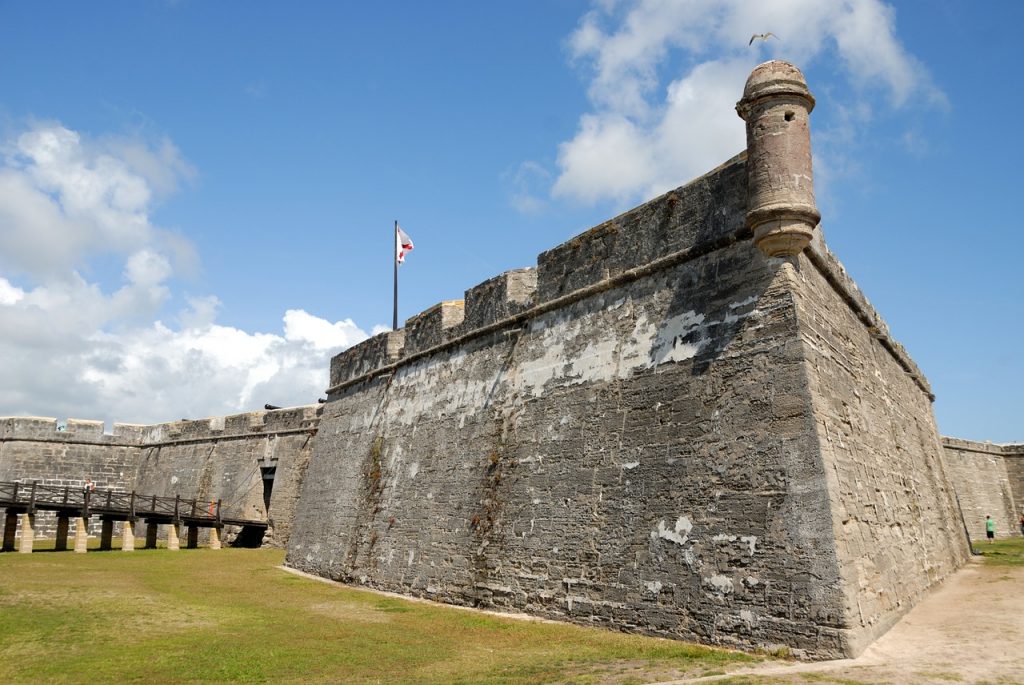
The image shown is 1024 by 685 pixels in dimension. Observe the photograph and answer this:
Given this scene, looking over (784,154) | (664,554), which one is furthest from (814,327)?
(664,554)

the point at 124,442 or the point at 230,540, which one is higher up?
the point at 124,442

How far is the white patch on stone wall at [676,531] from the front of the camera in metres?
8.00

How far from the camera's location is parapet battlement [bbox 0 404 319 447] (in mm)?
24281

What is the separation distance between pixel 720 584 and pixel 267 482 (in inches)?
776

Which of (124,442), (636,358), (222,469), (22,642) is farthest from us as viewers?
(124,442)

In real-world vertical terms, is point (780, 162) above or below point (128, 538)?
above

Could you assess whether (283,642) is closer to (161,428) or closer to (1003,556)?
(1003,556)

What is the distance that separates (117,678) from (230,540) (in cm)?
1828

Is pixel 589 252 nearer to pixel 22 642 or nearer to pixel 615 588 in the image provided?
pixel 615 588

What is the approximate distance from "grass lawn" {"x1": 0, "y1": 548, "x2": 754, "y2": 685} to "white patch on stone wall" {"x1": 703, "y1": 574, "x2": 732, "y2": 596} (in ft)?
1.95

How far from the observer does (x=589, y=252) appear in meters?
10.7

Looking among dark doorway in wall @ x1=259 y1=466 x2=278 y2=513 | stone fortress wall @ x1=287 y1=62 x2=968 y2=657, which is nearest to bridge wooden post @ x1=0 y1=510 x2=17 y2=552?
dark doorway in wall @ x1=259 y1=466 x2=278 y2=513

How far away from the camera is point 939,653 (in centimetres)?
640

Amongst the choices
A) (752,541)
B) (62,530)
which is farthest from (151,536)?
(752,541)
